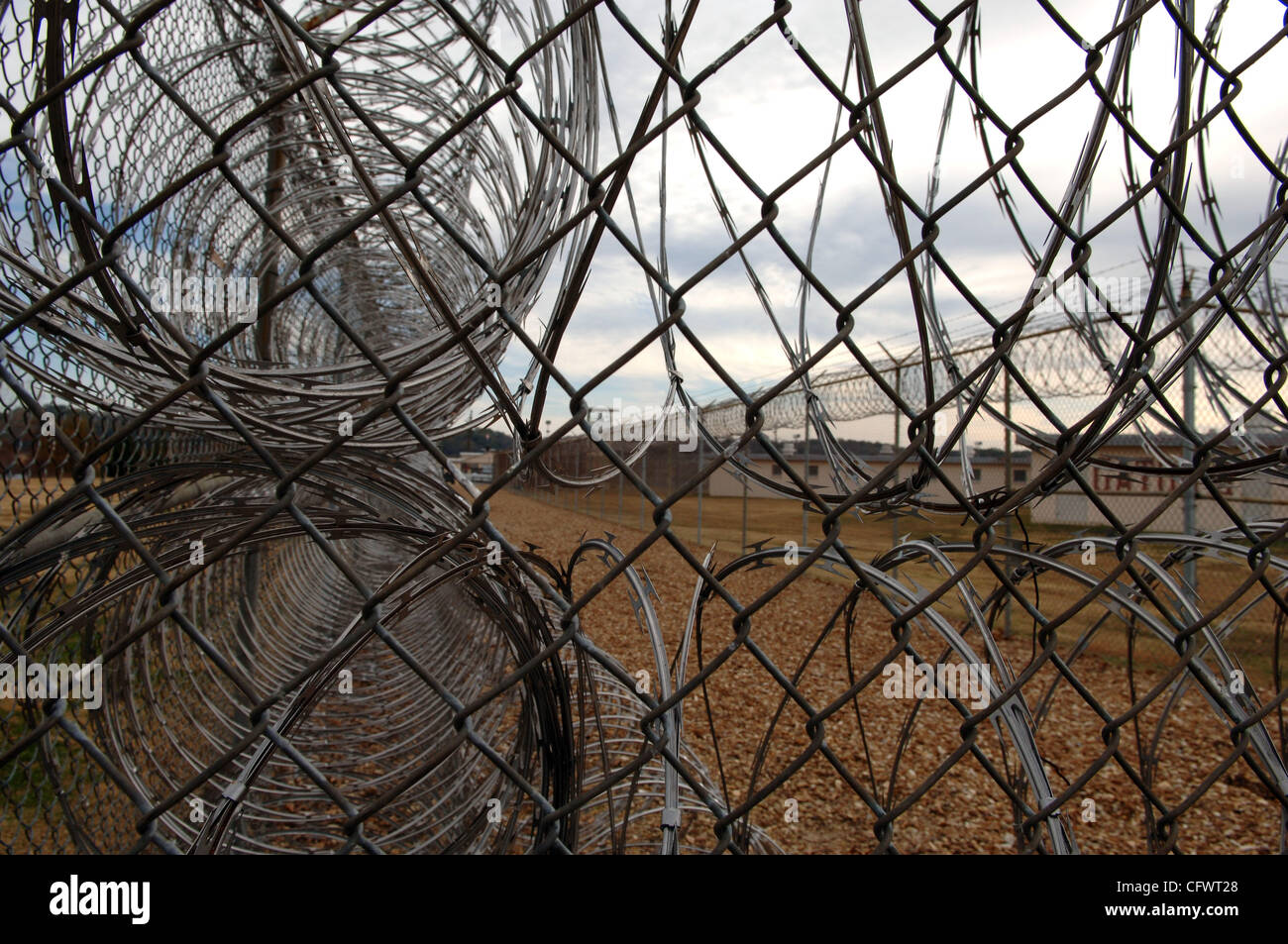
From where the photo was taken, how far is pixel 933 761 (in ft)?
15.5

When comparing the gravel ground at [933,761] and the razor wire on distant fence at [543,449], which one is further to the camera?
the gravel ground at [933,761]

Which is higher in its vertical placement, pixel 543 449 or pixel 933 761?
pixel 543 449

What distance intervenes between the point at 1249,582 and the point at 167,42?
3096mm

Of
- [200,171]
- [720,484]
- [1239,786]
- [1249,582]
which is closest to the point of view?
[200,171]

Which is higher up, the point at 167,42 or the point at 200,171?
the point at 167,42

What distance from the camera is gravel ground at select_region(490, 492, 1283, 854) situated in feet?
12.3

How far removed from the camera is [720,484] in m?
21.2

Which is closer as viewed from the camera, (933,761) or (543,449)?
(543,449)

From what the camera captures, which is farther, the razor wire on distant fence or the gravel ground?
the gravel ground

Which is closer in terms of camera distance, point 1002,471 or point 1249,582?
point 1249,582

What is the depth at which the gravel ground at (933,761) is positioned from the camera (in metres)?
3.75
